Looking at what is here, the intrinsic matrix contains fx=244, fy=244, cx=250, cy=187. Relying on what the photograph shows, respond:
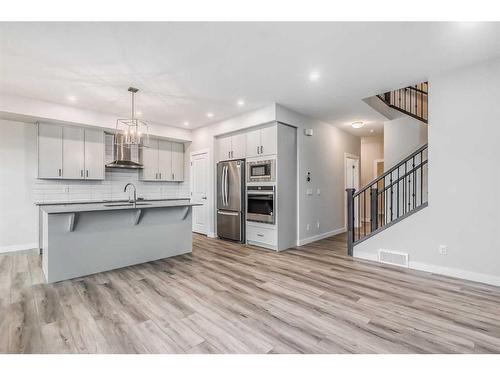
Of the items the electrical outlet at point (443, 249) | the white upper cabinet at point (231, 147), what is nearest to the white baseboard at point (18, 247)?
the white upper cabinet at point (231, 147)

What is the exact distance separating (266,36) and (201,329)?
278 cm

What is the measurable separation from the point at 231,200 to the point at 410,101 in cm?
442

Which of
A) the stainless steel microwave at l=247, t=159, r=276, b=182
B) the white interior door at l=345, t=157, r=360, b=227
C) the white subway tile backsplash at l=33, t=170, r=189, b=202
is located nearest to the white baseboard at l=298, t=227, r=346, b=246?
the white interior door at l=345, t=157, r=360, b=227

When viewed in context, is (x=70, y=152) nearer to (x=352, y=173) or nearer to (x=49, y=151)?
(x=49, y=151)

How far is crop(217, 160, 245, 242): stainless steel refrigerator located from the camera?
512 centimetres

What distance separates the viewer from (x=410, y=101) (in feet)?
17.3

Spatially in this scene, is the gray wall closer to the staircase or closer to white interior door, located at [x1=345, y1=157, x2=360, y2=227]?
the staircase

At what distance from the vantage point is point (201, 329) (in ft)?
6.58

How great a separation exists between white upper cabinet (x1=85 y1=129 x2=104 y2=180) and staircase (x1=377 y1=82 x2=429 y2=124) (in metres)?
5.95

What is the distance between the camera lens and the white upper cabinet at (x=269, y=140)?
458cm

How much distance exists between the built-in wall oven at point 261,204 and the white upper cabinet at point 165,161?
2553 mm

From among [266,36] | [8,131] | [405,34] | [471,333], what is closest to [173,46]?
[266,36]

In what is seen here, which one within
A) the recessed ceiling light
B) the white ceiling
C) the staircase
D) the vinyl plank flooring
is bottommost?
the vinyl plank flooring

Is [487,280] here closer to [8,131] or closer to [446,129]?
[446,129]
